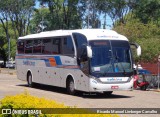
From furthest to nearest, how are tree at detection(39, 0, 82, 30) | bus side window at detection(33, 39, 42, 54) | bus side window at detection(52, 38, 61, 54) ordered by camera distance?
tree at detection(39, 0, 82, 30), bus side window at detection(33, 39, 42, 54), bus side window at detection(52, 38, 61, 54)

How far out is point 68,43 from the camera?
69.1 feet

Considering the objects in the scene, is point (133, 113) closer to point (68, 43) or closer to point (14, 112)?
point (14, 112)

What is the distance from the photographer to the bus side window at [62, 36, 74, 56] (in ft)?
67.7

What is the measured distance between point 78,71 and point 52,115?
12352 millimetres

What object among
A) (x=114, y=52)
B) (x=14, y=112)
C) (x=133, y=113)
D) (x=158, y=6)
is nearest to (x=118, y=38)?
(x=114, y=52)

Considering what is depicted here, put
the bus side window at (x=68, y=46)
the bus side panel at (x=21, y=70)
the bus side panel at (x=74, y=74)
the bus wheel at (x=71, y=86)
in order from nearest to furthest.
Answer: the bus side panel at (x=74, y=74) → the bus side window at (x=68, y=46) → the bus wheel at (x=71, y=86) → the bus side panel at (x=21, y=70)

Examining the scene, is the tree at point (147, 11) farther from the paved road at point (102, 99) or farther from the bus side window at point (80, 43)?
the bus side window at point (80, 43)

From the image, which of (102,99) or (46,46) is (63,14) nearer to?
(46,46)

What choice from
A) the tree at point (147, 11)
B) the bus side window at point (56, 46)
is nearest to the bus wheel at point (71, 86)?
the bus side window at point (56, 46)

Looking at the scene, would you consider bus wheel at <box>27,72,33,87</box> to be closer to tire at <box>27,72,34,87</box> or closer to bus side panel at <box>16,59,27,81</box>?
tire at <box>27,72,34,87</box>

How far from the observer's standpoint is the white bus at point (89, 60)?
754 inches

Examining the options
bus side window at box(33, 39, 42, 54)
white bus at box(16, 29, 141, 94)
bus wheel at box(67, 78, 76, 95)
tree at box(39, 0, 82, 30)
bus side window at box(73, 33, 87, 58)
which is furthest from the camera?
tree at box(39, 0, 82, 30)

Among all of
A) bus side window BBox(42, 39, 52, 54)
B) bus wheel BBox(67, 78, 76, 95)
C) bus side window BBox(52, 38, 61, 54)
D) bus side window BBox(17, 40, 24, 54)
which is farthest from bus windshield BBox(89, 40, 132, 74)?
bus side window BBox(17, 40, 24, 54)

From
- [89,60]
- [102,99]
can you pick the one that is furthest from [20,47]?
[102,99]
